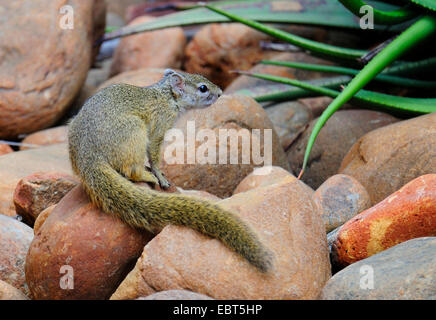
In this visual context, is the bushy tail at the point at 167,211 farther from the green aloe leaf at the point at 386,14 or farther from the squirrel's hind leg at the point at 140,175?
the green aloe leaf at the point at 386,14

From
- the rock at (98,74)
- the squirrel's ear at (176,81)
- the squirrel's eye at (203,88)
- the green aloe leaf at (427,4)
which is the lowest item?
the rock at (98,74)

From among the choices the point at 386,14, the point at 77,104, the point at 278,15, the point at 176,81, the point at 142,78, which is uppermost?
the point at 386,14

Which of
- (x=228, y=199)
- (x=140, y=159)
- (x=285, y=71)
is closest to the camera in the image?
(x=228, y=199)

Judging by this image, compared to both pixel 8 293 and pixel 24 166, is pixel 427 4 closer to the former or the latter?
pixel 24 166

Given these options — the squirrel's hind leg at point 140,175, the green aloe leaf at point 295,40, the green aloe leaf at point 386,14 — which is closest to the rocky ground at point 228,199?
the squirrel's hind leg at point 140,175

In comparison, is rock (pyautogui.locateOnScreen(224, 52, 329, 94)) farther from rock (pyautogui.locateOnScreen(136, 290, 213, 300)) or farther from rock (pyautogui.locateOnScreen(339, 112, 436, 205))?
rock (pyautogui.locateOnScreen(136, 290, 213, 300))

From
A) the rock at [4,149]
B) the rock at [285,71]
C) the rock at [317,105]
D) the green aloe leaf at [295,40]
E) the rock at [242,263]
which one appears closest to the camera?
the rock at [242,263]

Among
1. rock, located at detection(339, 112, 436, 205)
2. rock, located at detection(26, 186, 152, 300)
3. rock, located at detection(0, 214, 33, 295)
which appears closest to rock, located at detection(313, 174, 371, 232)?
rock, located at detection(339, 112, 436, 205)

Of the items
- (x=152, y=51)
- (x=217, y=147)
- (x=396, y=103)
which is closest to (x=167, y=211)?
(x=217, y=147)
